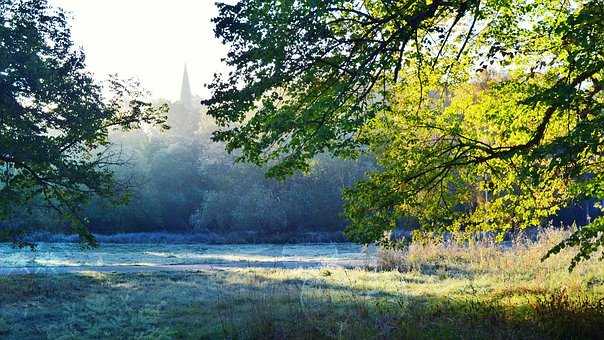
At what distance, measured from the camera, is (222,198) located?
45.1 m

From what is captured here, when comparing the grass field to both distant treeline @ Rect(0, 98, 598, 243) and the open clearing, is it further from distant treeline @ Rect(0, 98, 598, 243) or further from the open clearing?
distant treeline @ Rect(0, 98, 598, 243)

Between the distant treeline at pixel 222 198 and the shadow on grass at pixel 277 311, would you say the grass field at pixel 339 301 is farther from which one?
the distant treeline at pixel 222 198

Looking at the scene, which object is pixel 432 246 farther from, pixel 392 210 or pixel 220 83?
pixel 220 83

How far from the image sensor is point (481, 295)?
1095 centimetres

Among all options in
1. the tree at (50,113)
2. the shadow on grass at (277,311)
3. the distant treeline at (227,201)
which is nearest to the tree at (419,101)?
the shadow on grass at (277,311)

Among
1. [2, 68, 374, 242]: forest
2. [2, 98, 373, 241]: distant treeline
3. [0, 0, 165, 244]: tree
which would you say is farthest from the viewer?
[2, 98, 373, 241]: distant treeline

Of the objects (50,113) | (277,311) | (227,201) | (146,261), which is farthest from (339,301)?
(227,201)

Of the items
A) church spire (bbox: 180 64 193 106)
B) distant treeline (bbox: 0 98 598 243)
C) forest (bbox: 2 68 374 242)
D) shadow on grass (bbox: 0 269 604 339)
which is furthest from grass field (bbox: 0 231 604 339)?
church spire (bbox: 180 64 193 106)

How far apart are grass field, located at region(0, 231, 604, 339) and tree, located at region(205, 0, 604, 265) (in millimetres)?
1339

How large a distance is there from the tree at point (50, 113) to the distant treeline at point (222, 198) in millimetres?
29583

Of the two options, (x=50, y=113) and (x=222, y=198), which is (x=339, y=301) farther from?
(x=222, y=198)

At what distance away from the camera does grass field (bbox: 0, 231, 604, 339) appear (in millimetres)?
8000

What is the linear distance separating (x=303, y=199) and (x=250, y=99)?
37.3 meters

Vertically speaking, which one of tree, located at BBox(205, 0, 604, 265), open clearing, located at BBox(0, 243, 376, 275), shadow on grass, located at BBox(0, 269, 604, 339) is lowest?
shadow on grass, located at BBox(0, 269, 604, 339)
